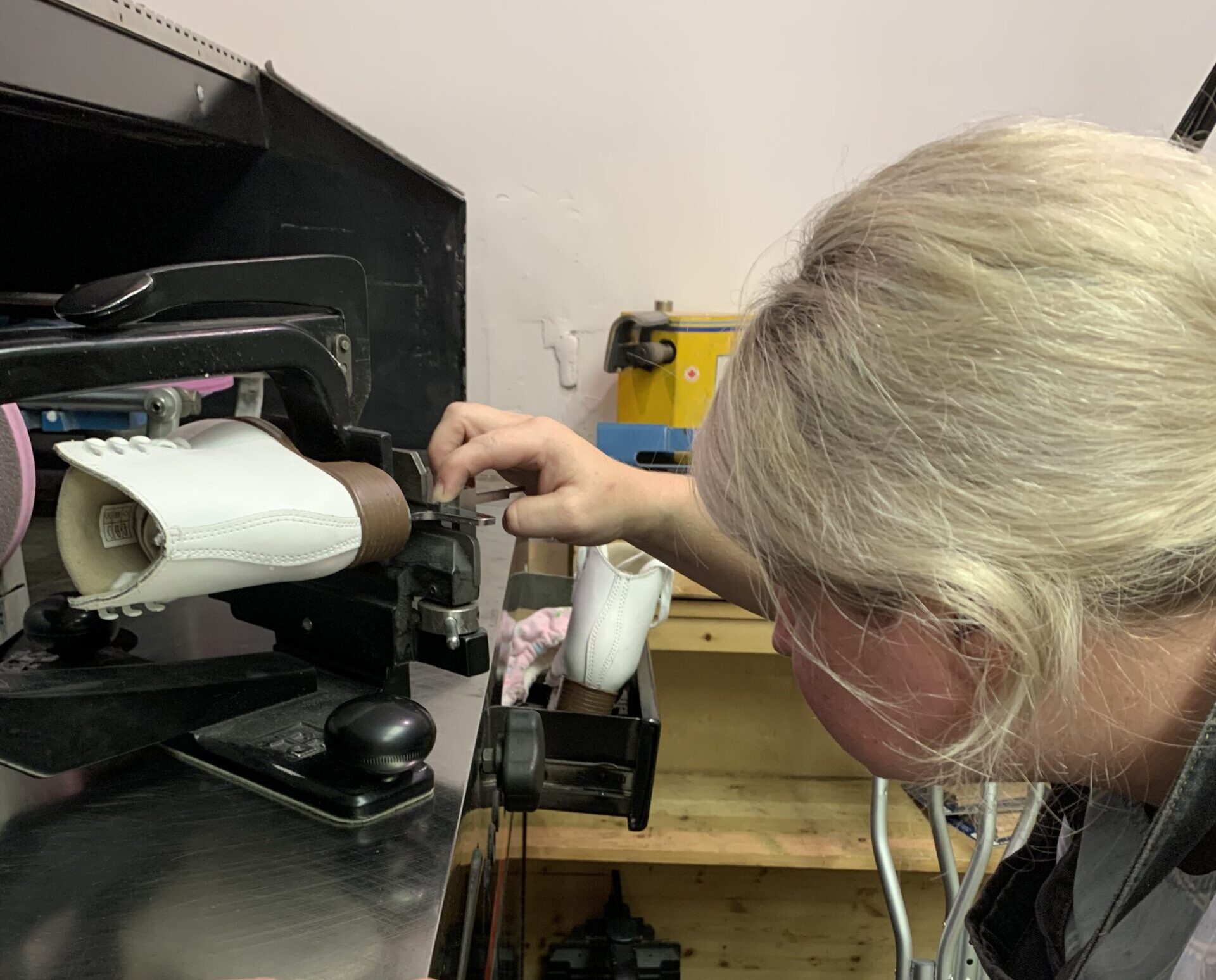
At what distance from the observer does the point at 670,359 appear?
52.0 inches

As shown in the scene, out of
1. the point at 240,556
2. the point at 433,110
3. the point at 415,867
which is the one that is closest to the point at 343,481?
the point at 240,556

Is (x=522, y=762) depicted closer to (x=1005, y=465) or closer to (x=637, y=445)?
(x=1005, y=465)

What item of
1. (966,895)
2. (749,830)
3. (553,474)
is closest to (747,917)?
(749,830)

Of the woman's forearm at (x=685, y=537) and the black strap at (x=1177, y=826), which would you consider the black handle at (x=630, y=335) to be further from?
the black strap at (x=1177, y=826)

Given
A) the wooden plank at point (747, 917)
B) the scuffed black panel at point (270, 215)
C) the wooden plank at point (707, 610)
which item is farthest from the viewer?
the wooden plank at point (747, 917)

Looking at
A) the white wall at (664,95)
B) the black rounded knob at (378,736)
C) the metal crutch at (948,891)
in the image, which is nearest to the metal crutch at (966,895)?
the metal crutch at (948,891)

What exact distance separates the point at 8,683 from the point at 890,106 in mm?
1446

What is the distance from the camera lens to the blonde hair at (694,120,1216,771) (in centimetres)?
37

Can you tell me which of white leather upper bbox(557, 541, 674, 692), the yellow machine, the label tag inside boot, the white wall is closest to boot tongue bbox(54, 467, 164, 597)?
the label tag inside boot

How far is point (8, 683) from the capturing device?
56 centimetres

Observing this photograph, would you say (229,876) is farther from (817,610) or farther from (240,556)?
(817,610)

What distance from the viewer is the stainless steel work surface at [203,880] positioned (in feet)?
1.46

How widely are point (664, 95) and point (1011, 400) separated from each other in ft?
4.09

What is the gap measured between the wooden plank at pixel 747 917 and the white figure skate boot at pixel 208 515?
114 cm
